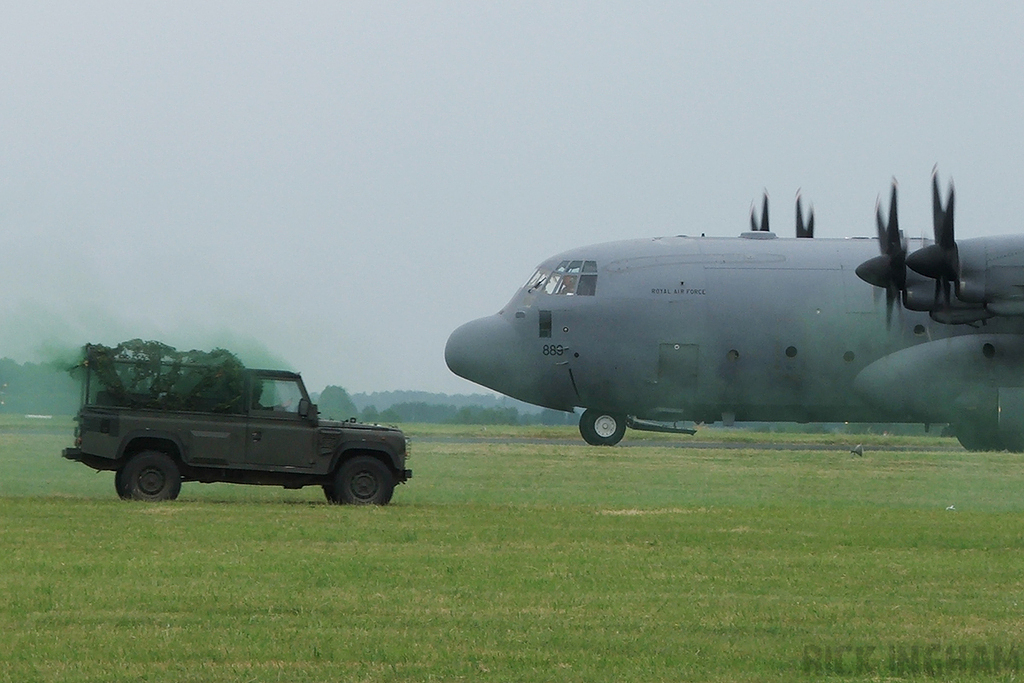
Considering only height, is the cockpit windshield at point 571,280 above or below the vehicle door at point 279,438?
above

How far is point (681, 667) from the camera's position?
32.2 ft

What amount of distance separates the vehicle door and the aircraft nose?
14.6 meters

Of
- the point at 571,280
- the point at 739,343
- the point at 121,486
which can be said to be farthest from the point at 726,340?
the point at 121,486

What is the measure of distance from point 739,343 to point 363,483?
15351 millimetres

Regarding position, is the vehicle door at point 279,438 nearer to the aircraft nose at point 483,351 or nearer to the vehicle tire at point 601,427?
the aircraft nose at point 483,351

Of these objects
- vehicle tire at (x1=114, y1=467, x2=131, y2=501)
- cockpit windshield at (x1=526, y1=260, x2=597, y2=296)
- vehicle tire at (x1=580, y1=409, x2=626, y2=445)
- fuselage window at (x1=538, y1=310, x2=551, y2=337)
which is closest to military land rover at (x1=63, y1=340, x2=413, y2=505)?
vehicle tire at (x1=114, y1=467, x2=131, y2=501)

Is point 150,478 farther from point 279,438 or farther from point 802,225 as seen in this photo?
point 802,225

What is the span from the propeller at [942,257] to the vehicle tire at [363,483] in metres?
14.4

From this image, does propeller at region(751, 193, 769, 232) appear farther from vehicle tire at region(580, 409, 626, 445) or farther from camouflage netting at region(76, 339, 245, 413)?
camouflage netting at region(76, 339, 245, 413)

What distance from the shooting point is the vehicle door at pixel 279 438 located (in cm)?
2130

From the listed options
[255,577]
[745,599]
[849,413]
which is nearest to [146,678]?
[255,577]

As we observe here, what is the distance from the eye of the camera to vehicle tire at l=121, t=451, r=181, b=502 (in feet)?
68.5

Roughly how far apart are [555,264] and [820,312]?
6.94 m

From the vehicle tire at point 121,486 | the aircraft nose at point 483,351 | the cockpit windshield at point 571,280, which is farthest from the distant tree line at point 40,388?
the cockpit windshield at point 571,280
